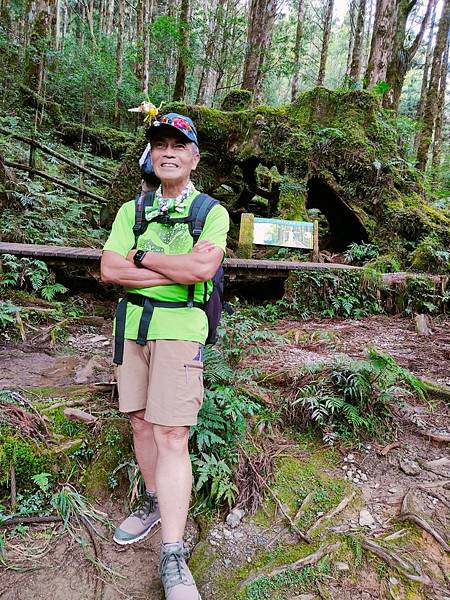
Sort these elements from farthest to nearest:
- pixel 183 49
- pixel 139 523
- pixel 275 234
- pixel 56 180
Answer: pixel 183 49 → pixel 56 180 → pixel 275 234 → pixel 139 523

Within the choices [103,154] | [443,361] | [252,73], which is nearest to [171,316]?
[443,361]

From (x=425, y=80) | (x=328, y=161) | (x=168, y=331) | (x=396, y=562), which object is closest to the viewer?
(x=168, y=331)

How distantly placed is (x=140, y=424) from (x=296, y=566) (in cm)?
115

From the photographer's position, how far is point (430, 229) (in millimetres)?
8430

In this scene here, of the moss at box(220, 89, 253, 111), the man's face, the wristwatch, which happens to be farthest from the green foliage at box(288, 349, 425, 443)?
the moss at box(220, 89, 253, 111)

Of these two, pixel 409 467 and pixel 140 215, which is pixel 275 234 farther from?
pixel 140 215

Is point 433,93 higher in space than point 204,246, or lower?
higher

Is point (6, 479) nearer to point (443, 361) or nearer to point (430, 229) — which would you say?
point (443, 361)

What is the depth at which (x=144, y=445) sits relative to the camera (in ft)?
7.85

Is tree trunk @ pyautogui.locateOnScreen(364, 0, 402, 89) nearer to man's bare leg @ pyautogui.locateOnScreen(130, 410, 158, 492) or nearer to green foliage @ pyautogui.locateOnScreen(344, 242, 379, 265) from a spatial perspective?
green foliage @ pyautogui.locateOnScreen(344, 242, 379, 265)

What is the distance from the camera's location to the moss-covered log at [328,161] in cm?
904

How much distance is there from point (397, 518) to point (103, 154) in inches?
610

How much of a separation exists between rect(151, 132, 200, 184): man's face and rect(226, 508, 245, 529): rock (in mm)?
2079

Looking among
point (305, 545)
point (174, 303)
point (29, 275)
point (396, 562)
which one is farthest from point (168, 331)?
point (29, 275)
